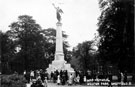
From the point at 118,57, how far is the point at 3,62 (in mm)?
35722

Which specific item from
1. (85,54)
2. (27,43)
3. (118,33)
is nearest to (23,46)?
(27,43)

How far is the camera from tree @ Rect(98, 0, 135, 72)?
34.5m

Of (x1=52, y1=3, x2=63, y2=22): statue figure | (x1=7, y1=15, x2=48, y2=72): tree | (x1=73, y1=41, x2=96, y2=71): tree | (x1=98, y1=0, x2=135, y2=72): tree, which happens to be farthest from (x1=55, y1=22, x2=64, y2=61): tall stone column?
(x1=73, y1=41, x2=96, y2=71): tree

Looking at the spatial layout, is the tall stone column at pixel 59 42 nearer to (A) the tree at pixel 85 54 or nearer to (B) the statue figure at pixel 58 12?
(B) the statue figure at pixel 58 12

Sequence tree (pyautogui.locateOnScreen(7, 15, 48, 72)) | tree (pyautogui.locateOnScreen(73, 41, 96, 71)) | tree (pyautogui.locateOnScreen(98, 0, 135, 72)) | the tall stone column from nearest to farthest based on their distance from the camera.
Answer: tree (pyautogui.locateOnScreen(98, 0, 135, 72)) < the tall stone column < tree (pyautogui.locateOnScreen(7, 15, 48, 72)) < tree (pyautogui.locateOnScreen(73, 41, 96, 71))

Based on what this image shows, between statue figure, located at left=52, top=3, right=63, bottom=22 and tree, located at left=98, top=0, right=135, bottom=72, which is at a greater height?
statue figure, located at left=52, top=3, right=63, bottom=22

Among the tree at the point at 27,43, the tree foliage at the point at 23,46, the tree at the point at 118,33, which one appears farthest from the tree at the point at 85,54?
the tree at the point at 118,33

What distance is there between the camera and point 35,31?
68312 millimetres

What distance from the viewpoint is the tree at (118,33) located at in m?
34.5

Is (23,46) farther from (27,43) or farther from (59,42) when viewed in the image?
(59,42)

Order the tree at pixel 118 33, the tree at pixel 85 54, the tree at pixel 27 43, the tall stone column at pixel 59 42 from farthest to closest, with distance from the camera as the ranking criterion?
the tree at pixel 85 54, the tree at pixel 27 43, the tall stone column at pixel 59 42, the tree at pixel 118 33

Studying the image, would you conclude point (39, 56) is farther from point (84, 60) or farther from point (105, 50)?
point (105, 50)

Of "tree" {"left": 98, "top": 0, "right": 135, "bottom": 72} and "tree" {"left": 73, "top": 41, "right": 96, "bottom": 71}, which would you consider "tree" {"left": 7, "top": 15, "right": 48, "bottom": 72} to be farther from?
"tree" {"left": 98, "top": 0, "right": 135, "bottom": 72}

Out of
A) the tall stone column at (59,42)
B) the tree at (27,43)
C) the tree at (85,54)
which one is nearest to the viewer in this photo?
the tall stone column at (59,42)
